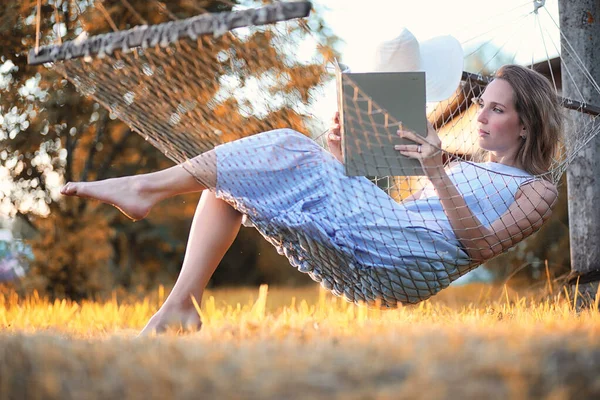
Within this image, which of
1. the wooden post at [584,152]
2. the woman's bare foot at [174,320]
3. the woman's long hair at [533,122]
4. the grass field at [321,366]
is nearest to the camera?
the grass field at [321,366]

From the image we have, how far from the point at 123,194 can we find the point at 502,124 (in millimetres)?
1141

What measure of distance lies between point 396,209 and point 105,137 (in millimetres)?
3150

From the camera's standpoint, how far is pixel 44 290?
427cm

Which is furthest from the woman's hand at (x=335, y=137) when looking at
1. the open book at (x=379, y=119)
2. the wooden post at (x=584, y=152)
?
the wooden post at (x=584, y=152)

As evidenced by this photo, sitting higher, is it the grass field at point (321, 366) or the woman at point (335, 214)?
the woman at point (335, 214)

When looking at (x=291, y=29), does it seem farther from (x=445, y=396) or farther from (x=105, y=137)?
(x=105, y=137)

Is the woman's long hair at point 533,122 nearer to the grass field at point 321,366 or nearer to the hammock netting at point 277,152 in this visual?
the hammock netting at point 277,152

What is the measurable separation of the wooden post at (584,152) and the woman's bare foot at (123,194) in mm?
1700

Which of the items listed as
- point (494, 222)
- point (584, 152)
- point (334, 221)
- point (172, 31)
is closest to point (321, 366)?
point (334, 221)

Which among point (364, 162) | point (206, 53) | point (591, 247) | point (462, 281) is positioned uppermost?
point (206, 53)

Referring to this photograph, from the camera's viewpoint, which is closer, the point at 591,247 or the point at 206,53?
the point at 206,53

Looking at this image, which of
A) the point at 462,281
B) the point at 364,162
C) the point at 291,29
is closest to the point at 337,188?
the point at 364,162

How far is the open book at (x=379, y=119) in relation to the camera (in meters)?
1.79

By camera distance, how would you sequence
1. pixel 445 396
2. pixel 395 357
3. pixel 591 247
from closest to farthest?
pixel 445 396 < pixel 395 357 < pixel 591 247
